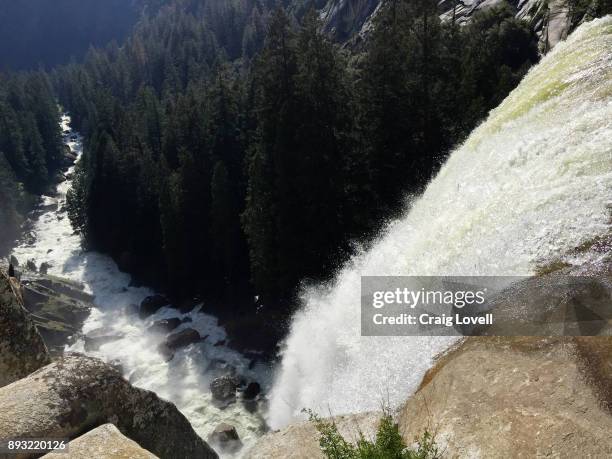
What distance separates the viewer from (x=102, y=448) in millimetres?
7941

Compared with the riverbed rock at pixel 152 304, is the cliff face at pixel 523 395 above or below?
below

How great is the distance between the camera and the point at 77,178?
237 feet

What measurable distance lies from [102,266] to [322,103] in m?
41.3

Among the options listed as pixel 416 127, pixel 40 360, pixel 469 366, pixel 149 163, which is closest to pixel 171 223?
pixel 149 163

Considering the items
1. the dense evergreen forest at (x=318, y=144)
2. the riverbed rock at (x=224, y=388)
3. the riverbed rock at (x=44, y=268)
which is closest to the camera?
the dense evergreen forest at (x=318, y=144)

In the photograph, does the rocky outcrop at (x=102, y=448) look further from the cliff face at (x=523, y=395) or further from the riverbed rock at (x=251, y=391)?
the riverbed rock at (x=251, y=391)

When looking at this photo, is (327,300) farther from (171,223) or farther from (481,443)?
(171,223)

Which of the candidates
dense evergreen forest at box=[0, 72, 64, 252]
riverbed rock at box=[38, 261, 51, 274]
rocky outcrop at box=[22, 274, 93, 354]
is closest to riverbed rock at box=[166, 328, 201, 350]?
rocky outcrop at box=[22, 274, 93, 354]

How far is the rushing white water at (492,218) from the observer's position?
10.4m

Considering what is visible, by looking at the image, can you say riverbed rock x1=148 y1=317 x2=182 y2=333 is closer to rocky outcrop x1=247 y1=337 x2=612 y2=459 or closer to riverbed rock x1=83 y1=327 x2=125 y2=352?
riverbed rock x1=83 y1=327 x2=125 y2=352

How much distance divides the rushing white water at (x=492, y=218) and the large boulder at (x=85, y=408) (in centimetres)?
396

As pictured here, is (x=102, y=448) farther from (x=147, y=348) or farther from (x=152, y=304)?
(x=152, y=304)

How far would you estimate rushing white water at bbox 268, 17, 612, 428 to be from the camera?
410 inches

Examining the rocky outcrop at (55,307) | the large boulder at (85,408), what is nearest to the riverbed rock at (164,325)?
the rocky outcrop at (55,307)
